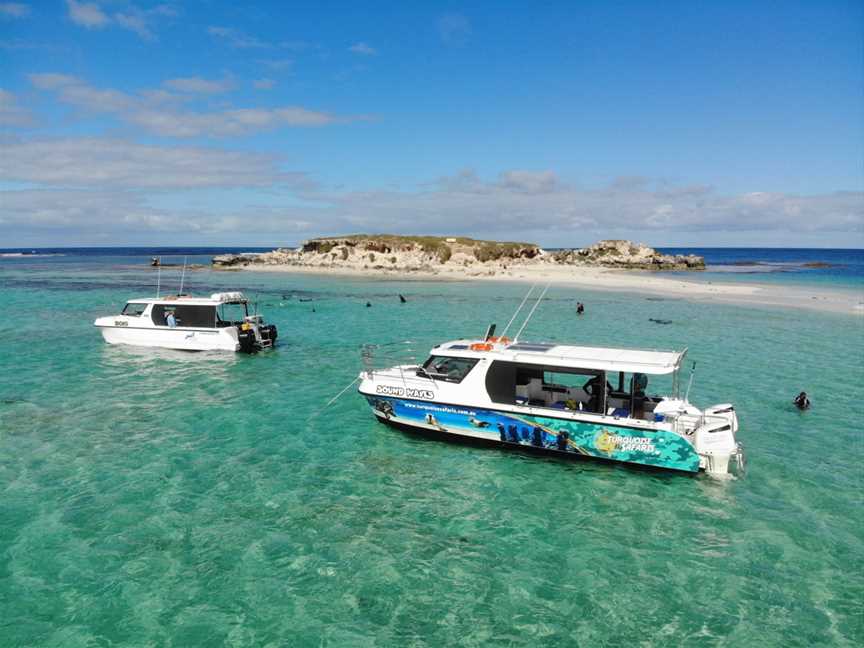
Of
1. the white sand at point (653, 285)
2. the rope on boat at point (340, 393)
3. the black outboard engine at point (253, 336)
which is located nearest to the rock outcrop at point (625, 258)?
the white sand at point (653, 285)

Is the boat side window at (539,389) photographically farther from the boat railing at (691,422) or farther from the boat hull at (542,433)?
the boat railing at (691,422)

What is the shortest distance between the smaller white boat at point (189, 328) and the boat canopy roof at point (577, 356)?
16686 mm

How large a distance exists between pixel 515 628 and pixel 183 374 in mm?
21588

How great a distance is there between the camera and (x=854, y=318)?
46.7 m

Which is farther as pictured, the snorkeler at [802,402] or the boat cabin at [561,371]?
the snorkeler at [802,402]

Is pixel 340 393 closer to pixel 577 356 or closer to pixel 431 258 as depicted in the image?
pixel 577 356

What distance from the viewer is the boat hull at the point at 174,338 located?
3180cm

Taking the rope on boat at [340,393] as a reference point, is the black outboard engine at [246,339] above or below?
above

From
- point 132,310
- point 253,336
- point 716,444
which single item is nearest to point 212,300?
point 253,336

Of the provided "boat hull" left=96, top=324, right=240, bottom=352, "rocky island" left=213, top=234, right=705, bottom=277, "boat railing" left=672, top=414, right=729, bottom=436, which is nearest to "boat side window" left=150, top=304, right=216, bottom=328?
"boat hull" left=96, top=324, right=240, bottom=352

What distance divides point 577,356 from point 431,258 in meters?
88.2

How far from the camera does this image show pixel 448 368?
61.0ft

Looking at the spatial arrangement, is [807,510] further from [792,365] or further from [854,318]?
[854,318]

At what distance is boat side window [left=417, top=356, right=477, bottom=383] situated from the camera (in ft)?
59.0
